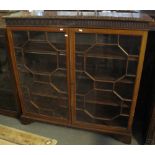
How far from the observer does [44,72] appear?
1283 millimetres

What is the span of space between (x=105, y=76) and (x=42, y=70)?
1.32 ft

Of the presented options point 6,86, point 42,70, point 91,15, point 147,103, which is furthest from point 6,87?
point 147,103

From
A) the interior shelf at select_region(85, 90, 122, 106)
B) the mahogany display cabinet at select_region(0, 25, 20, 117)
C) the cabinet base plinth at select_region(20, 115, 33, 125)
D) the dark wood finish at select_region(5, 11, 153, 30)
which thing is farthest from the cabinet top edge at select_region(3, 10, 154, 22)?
the cabinet base plinth at select_region(20, 115, 33, 125)

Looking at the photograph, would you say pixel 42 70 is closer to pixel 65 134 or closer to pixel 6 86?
pixel 6 86

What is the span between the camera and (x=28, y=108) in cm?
145

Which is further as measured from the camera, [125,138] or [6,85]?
[6,85]

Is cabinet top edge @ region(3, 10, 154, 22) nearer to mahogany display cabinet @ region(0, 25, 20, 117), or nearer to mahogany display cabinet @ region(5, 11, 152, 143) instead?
mahogany display cabinet @ region(5, 11, 152, 143)

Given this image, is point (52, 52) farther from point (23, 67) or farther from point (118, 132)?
point (118, 132)

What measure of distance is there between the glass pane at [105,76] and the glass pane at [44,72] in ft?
0.34

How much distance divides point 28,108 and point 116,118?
63 centimetres

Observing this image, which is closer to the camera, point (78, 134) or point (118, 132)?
point (118, 132)

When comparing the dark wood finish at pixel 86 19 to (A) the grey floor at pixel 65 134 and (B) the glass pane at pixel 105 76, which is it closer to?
(B) the glass pane at pixel 105 76

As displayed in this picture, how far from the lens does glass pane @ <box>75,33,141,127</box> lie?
3.58 ft

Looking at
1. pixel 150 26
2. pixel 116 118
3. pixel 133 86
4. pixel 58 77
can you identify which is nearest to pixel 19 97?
pixel 58 77
